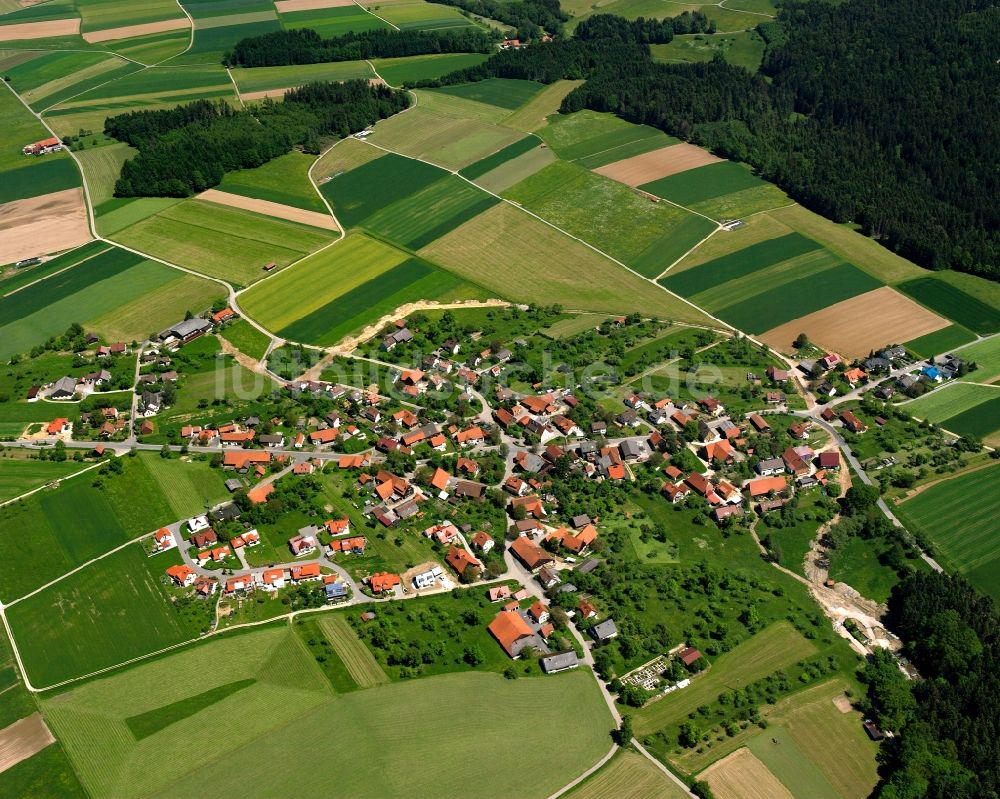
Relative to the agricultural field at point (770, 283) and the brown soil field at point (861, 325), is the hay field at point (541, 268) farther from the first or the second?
the brown soil field at point (861, 325)

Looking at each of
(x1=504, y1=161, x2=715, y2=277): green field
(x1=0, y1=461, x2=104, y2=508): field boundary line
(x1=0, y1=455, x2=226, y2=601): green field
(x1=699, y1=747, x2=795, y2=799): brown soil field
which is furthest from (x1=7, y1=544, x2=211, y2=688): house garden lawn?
(x1=504, y1=161, x2=715, y2=277): green field

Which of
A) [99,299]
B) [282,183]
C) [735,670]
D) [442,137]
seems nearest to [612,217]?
[442,137]

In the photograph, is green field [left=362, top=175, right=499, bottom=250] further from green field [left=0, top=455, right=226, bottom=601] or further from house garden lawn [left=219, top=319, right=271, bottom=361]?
green field [left=0, top=455, right=226, bottom=601]

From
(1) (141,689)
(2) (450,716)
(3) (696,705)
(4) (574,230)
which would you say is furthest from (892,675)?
(4) (574,230)

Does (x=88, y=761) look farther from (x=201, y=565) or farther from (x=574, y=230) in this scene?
(x=574, y=230)

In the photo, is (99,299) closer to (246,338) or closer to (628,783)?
(246,338)

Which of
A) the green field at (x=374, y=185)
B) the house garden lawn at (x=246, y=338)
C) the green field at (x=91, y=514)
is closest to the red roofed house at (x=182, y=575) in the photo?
the green field at (x=91, y=514)
